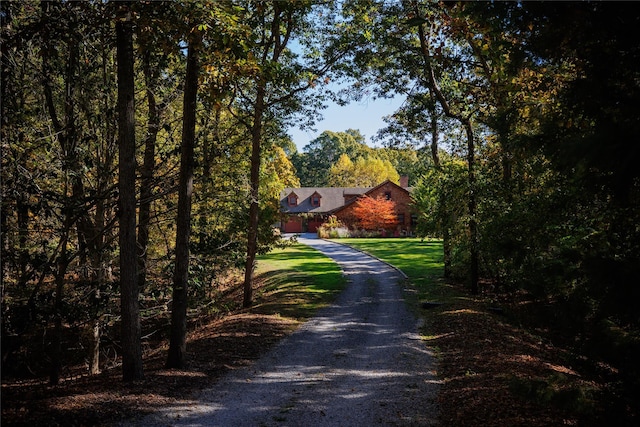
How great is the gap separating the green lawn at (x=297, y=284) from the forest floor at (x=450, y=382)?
74.0 inches

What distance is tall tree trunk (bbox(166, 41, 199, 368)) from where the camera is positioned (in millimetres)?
9484

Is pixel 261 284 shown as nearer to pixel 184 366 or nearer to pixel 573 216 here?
pixel 184 366

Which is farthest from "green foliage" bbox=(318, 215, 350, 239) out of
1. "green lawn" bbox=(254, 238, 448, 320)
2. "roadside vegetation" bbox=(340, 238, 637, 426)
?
"roadside vegetation" bbox=(340, 238, 637, 426)

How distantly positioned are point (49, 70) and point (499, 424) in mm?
10579

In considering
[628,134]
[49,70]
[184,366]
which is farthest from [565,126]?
[49,70]

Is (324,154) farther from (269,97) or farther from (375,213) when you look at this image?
(269,97)

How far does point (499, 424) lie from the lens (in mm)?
6688

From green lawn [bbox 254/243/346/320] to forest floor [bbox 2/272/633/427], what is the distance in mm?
1879

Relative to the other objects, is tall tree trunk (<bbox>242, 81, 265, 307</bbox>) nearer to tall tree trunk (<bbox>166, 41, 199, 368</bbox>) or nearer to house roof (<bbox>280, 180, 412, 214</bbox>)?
tall tree trunk (<bbox>166, 41, 199, 368</bbox>)

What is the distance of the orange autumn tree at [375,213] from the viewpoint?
52.2 m

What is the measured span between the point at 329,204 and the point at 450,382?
55880 mm

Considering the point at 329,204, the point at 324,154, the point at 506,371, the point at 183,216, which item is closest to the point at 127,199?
the point at 183,216

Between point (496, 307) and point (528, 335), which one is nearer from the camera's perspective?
point (528, 335)

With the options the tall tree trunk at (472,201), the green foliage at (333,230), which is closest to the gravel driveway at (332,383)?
the tall tree trunk at (472,201)
